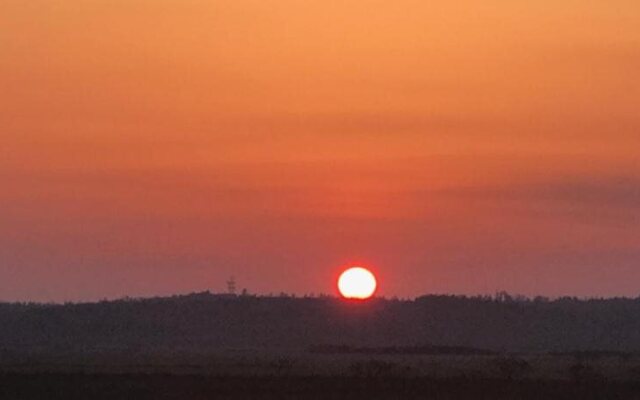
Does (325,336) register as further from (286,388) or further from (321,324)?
(286,388)

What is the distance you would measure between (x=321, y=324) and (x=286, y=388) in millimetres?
77697

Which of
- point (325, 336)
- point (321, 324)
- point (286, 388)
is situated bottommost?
point (286, 388)

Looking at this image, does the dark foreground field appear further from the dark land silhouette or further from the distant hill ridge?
the distant hill ridge

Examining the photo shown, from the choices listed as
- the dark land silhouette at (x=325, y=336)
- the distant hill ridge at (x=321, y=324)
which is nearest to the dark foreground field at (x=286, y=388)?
the dark land silhouette at (x=325, y=336)

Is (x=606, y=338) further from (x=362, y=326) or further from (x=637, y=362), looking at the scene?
(x=637, y=362)

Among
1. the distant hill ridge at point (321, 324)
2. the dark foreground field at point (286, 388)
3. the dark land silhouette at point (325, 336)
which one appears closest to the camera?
the dark foreground field at point (286, 388)

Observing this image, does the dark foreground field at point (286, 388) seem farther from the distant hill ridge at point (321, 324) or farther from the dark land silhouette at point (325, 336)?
the distant hill ridge at point (321, 324)

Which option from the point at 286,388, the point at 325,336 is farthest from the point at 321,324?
the point at 286,388

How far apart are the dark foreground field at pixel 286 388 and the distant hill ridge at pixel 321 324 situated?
62.2 meters

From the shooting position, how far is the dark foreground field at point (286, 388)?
57.3 meters

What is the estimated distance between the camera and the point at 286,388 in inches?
2446

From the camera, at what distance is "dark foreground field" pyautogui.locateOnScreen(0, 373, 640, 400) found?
5731cm

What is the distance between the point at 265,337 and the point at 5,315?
25.0m

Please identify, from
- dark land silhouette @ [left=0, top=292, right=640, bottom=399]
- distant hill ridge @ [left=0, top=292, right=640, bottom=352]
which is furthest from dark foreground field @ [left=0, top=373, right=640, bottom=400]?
distant hill ridge @ [left=0, top=292, right=640, bottom=352]
